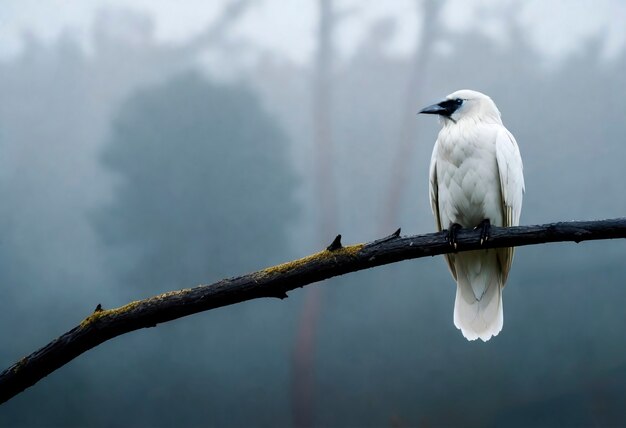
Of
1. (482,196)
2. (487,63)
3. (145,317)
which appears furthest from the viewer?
(487,63)

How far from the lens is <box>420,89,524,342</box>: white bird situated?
2.87m

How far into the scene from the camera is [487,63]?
4059mm

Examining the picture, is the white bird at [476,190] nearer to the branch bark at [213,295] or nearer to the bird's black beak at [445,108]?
the bird's black beak at [445,108]

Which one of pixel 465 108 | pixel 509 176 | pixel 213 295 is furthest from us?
pixel 465 108

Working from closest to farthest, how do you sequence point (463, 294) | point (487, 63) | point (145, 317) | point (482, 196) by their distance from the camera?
point (145, 317)
point (482, 196)
point (463, 294)
point (487, 63)

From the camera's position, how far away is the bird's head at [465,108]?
3.04m

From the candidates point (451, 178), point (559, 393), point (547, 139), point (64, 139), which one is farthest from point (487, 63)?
point (64, 139)

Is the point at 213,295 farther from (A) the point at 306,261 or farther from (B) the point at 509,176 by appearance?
(B) the point at 509,176

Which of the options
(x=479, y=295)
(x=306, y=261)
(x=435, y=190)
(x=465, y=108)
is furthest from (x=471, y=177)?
(x=306, y=261)

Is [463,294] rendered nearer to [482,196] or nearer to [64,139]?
[482,196]

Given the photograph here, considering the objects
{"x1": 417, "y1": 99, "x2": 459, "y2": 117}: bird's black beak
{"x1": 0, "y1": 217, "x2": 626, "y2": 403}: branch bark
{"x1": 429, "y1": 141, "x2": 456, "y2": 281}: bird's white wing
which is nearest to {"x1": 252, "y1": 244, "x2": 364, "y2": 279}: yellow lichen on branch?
{"x1": 0, "y1": 217, "x2": 626, "y2": 403}: branch bark

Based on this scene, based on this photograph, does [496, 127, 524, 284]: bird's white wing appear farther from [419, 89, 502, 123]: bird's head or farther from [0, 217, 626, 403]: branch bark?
[0, 217, 626, 403]: branch bark

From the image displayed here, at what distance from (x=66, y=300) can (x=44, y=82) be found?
1.23 m

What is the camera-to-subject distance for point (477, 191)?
113 inches
